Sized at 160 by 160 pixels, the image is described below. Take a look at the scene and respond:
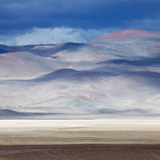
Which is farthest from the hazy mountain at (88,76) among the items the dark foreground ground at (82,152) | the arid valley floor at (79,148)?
the dark foreground ground at (82,152)

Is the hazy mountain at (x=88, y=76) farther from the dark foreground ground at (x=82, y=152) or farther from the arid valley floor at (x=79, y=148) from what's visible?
the dark foreground ground at (x=82, y=152)

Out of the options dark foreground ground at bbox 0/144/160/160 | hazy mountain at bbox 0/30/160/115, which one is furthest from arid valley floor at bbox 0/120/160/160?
hazy mountain at bbox 0/30/160/115

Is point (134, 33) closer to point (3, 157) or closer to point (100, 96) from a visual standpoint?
point (100, 96)

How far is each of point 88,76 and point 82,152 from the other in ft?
377

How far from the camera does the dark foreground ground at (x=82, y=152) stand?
2384 centimetres

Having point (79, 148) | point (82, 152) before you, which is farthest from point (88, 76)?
point (82, 152)

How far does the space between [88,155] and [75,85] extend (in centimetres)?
10808

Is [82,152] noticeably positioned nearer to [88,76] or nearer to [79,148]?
[79,148]

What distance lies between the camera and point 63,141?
3102 centimetres

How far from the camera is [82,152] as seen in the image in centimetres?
2558

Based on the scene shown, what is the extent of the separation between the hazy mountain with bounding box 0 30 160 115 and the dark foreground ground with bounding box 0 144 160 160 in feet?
243

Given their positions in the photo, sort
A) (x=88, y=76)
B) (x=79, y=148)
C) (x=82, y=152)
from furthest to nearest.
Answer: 1. (x=88, y=76)
2. (x=79, y=148)
3. (x=82, y=152)

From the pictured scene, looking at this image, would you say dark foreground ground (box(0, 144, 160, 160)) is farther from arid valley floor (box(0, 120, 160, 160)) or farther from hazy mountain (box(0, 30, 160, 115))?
hazy mountain (box(0, 30, 160, 115))

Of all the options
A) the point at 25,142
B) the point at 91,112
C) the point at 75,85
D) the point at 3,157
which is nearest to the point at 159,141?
the point at 25,142
